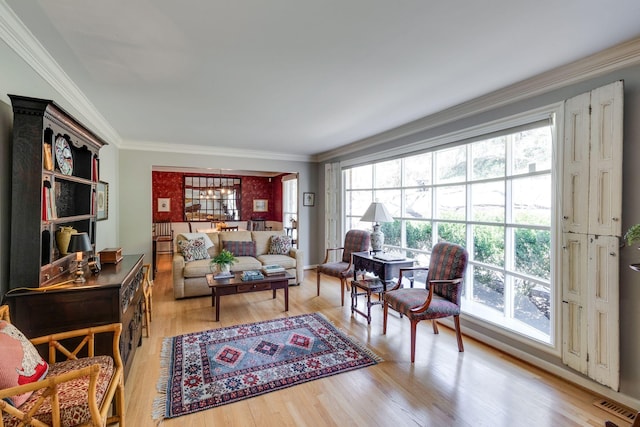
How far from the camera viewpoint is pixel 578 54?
2.15m

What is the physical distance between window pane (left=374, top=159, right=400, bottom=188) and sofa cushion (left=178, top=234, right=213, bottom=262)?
3050 mm

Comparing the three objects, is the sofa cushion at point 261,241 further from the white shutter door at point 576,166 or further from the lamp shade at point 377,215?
the white shutter door at point 576,166

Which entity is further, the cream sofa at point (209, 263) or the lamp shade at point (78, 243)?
the cream sofa at point (209, 263)

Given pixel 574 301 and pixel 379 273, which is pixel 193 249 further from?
pixel 574 301

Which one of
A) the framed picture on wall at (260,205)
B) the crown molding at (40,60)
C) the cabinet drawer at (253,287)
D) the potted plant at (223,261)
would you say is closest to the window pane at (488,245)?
the cabinet drawer at (253,287)

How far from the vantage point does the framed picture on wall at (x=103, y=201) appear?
3.69 meters

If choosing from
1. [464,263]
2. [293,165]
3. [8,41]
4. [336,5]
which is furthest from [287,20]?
[293,165]

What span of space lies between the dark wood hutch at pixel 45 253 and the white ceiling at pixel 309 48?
57 centimetres

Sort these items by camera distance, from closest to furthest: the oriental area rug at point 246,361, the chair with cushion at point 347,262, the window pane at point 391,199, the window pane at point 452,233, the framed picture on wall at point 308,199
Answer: the oriental area rug at point 246,361 → the window pane at point 452,233 → the chair with cushion at point 347,262 → the window pane at point 391,199 → the framed picture on wall at point 308,199

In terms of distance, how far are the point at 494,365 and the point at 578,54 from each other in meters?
2.57

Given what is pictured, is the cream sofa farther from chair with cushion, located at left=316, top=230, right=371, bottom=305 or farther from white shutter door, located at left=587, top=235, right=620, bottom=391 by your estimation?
white shutter door, located at left=587, top=235, right=620, bottom=391

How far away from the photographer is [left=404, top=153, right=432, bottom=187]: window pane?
3.89m

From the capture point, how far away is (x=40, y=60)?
2088 millimetres

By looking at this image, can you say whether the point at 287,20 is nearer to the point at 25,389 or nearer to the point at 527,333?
the point at 25,389
